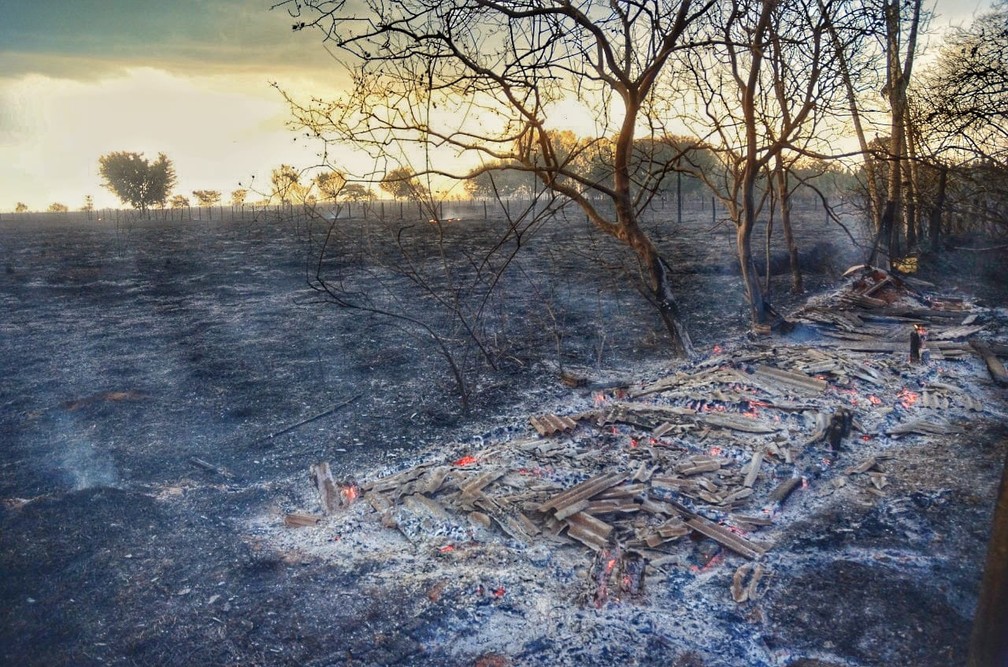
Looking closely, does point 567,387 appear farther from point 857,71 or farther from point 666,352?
point 857,71

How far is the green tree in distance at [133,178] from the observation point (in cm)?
6512

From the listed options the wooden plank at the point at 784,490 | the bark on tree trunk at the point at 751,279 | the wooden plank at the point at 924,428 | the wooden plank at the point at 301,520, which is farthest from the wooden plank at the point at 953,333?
the wooden plank at the point at 301,520

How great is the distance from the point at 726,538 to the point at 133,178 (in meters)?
76.1

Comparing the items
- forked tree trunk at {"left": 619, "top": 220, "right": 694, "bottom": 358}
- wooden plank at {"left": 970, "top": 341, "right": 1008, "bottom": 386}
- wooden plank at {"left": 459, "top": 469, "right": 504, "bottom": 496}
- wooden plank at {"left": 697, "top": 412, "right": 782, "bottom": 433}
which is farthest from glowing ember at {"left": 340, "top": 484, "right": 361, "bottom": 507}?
wooden plank at {"left": 970, "top": 341, "right": 1008, "bottom": 386}

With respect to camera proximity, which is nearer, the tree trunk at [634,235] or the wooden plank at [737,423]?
the wooden plank at [737,423]

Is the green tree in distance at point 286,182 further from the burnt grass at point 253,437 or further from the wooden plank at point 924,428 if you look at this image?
the wooden plank at point 924,428

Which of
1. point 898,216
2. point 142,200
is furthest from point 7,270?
point 142,200

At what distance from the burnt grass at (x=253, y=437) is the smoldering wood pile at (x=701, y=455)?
2.23 ft

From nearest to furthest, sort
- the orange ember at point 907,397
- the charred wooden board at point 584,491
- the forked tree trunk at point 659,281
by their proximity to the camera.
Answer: the charred wooden board at point 584,491
the orange ember at point 907,397
the forked tree trunk at point 659,281

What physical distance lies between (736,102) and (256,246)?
88.1 ft

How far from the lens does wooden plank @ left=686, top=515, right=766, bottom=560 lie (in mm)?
4883

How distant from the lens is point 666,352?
35.3 feet

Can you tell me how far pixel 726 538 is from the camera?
502cm

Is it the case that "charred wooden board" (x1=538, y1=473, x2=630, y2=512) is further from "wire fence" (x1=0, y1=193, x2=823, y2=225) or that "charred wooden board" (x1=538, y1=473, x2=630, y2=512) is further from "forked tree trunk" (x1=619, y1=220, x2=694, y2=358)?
"forked tree trunk" (x1=619, y1=220, x2=694, y2=358)
